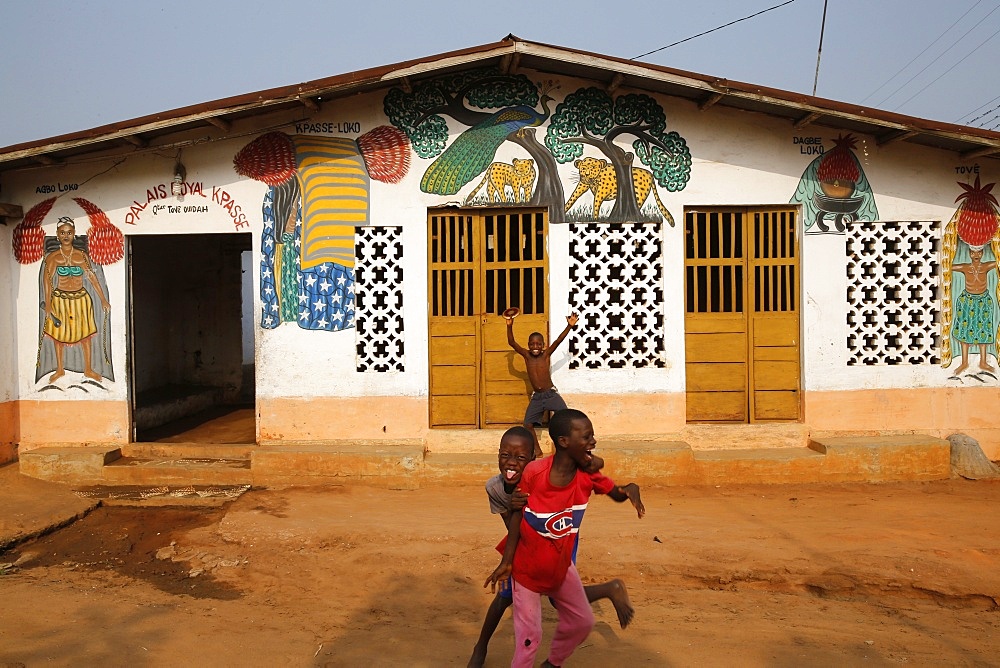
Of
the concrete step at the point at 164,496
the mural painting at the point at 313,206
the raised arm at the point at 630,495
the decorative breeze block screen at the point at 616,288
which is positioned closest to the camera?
the raised arm at the point at 630,495

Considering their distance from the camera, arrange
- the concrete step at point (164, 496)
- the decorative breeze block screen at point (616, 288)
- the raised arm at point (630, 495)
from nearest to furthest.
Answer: the raised arm at point (630, 495), the concrete step at point (164, 496), the decorative breeze block screen at point (616, 288)

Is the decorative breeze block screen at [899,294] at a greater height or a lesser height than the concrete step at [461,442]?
greater

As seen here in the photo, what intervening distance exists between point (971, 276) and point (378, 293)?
6.27 metres

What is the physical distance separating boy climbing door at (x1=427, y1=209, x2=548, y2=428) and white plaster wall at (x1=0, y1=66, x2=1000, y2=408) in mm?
173

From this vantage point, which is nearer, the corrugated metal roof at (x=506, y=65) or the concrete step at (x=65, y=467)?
the corrugated metal roof at (x=506, y=65)

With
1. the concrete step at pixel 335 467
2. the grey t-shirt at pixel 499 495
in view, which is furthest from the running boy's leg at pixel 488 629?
the concrete step at pixel 335 467

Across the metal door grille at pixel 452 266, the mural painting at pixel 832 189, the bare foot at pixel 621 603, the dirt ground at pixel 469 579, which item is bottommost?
the dirt ground at pixel 469 579

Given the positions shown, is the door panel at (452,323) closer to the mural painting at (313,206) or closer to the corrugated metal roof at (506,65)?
the mural painting at (313,206)

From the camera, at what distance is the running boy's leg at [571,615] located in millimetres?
3446

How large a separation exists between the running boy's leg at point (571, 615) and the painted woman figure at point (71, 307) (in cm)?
641

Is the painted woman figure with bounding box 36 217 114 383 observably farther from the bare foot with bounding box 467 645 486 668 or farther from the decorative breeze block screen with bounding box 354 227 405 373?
the bare foot with bounding box 467 645 486 668

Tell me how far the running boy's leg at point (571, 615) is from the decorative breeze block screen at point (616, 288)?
4.70m

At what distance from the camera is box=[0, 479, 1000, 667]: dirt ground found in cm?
412

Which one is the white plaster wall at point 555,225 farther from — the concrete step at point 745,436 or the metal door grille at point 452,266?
the concrete step at point 745,436
